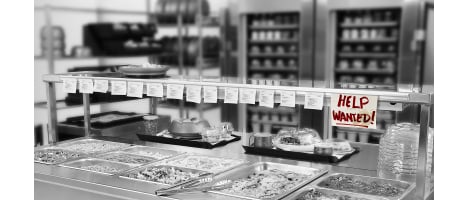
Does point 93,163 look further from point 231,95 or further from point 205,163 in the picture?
point 231,95

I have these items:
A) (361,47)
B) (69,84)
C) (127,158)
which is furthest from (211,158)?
(361,47)

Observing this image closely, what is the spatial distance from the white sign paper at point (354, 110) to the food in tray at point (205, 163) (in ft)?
2.57

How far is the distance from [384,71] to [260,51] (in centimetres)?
179

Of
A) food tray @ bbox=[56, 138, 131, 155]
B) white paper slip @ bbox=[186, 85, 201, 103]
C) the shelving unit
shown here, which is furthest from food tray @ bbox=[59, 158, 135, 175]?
the shelving unit

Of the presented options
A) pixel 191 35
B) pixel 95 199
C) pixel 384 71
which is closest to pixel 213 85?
pixel 95 199

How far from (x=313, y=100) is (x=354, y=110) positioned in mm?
207

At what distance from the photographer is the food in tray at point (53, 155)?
3012 mm

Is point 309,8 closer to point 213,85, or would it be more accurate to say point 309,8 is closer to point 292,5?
point 292,5

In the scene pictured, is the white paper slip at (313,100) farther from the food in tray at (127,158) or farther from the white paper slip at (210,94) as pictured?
the food in tray at (127,158)

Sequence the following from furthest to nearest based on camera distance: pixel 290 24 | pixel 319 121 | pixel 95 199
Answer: pixel 290 24 → pixel 319 121 → pixel 95 199

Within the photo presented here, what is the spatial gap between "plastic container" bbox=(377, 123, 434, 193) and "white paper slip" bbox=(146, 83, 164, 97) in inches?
52.1

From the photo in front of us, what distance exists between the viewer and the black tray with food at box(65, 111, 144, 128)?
3.84 meters

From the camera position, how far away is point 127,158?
3.05 meters

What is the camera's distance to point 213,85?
260 centimetres
